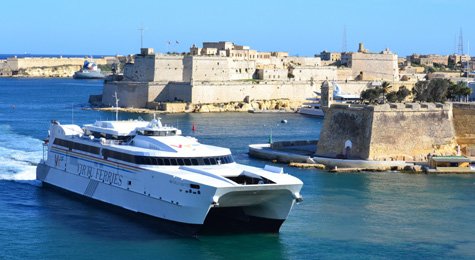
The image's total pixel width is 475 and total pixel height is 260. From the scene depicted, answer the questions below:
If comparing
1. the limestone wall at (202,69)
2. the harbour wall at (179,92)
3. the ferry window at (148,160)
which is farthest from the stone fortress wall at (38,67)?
the ferry window at (148,160)

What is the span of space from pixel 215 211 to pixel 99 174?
465 centimetres

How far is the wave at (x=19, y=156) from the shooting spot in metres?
32.2

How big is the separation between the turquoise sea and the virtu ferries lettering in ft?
2.88

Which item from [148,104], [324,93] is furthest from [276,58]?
[324,93]

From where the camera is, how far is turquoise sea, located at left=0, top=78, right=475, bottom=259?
70.4 feet

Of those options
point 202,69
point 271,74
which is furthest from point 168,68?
point 271,74

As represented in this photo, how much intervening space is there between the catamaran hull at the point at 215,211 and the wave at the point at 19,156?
7644 mm

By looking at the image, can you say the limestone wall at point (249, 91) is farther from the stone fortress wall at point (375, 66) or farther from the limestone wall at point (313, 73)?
the stone fortress wall at point (375, 66)

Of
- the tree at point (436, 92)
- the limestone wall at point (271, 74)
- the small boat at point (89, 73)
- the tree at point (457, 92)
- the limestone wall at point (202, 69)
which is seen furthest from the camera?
the small boat at point (89, 73)

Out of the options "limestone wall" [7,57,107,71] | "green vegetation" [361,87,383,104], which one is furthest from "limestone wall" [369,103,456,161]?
"limestone wall" [7,57,107,71]

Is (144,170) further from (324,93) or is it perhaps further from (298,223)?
(324,93)

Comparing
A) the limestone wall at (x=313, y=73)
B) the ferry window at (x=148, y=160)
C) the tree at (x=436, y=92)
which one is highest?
the limestone wall at (x=313, y=73)

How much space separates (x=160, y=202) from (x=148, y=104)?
4976 centimetres

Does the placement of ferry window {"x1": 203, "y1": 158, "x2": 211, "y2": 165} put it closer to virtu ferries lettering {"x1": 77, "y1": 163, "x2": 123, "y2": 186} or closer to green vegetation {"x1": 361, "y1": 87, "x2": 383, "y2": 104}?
virtu ferries lettering {"x1": 77, "y1": 163, "x2": 123, "y2": 186}
